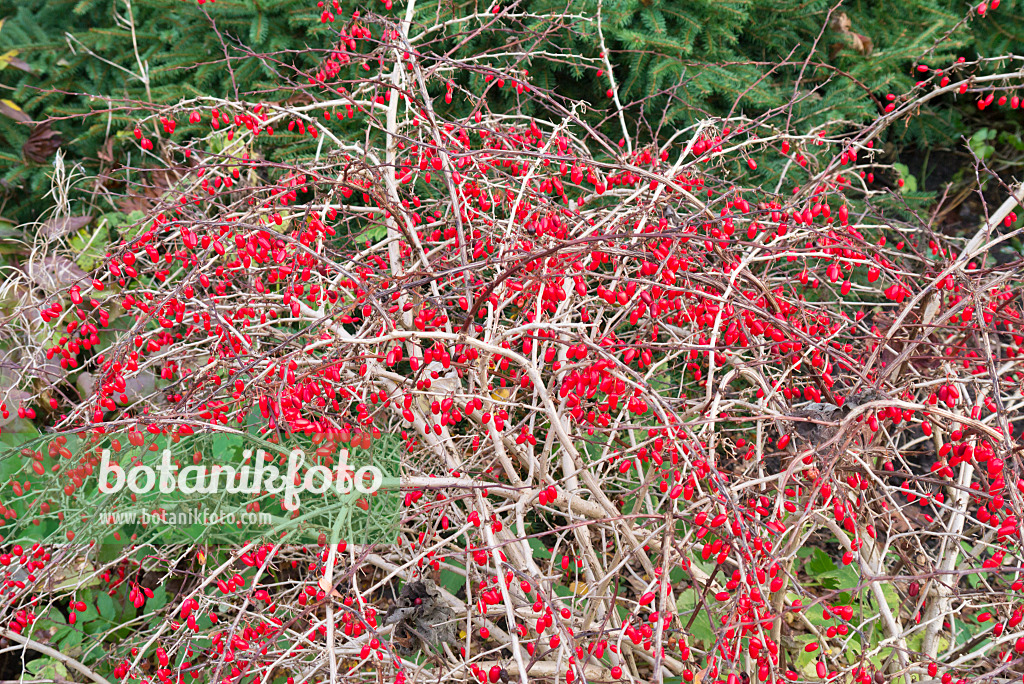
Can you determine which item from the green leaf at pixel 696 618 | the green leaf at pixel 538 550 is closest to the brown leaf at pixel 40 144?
the green leaf at pixel 538 550

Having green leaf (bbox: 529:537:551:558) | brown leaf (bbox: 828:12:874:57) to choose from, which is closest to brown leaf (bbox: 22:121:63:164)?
green leaf (bbox: 529:537:551:558)

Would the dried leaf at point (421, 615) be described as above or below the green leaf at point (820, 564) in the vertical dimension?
above

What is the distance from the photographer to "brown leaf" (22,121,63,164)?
12.9 feet

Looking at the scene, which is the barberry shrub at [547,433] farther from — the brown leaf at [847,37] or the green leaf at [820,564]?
the brown leaf at [847,37]

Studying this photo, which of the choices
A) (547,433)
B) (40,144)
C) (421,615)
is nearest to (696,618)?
(547,433)

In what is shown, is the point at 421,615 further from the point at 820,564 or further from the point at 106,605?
the point at 820,564

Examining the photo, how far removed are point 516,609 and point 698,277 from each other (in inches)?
40.2

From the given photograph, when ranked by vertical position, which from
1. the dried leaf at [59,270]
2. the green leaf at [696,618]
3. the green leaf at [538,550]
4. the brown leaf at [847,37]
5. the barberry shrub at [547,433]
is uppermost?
the brown leaf at [847,37]

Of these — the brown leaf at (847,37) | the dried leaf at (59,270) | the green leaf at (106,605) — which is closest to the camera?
the green leaf at (106,605)

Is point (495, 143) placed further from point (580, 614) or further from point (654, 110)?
point (580, 614)

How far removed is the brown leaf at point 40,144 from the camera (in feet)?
12.9

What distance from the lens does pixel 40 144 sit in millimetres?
3951

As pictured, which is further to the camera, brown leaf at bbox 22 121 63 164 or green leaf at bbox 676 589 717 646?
brown leaf at bbox 22 121 63 164

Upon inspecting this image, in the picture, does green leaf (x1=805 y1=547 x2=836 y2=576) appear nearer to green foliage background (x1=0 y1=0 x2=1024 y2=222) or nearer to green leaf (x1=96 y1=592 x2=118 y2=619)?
green foliage background (x1=0 y1=0 x2=1024 y2=222)
